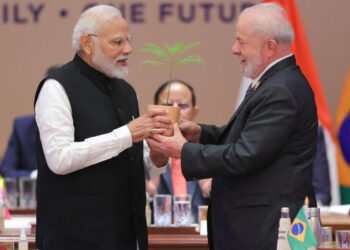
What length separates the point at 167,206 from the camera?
3.70 meters

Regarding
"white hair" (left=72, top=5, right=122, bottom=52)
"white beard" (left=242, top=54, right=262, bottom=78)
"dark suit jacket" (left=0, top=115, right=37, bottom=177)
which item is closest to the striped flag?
"dark suit jacket" (left=0, top=115, right=37, bottom=177)

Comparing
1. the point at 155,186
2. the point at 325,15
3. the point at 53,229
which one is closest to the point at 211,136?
the point at 53,229

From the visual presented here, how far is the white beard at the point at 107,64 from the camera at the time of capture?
3.13 meters

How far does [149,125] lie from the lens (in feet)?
10.0

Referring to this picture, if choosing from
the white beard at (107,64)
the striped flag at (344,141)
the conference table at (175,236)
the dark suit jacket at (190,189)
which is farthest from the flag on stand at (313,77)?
the white beard at (107,64)

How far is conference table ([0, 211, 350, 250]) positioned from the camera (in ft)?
11.2

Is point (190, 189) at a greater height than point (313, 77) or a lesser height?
lesser

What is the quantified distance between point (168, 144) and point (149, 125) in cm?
11

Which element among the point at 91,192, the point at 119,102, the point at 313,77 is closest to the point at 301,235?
the point at 91,192

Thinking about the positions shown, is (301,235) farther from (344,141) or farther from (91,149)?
(344,141)

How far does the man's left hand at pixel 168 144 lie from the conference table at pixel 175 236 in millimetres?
513

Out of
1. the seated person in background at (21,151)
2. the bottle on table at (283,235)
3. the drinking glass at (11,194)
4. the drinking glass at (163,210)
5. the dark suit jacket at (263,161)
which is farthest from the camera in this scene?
the seated person in background at (21,151)

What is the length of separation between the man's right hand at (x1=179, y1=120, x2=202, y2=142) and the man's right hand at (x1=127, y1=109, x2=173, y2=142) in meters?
0.24

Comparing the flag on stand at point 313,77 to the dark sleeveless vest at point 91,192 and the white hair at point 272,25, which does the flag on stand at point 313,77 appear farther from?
the dark sleeveless vest at point 91,192
